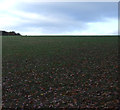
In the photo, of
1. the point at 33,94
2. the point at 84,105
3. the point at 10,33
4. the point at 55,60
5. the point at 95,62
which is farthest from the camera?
the point at 10,33

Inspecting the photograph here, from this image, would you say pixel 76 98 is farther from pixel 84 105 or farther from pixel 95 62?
pixel 95 62

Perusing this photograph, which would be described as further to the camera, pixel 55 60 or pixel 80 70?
pixel 55 60

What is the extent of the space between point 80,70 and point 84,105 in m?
8.78

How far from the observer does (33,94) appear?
1630cm

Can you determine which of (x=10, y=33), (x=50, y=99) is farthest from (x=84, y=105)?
(x=10, y=33)

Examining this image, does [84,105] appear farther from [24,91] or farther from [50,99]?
[24,91]

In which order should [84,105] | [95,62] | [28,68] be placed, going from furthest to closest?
[95,62], [28,68], [84,105]

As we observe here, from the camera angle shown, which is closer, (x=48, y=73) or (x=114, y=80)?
(x=114, y=80)

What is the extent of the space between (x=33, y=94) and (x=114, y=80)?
7030mm

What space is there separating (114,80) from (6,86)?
903 centimetres

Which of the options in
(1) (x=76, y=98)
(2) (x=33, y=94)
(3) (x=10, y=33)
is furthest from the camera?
(3) (x=10, y=33)

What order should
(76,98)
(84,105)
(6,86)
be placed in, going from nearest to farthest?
1. (84,105)
2. (76,98)
3. (6,86)

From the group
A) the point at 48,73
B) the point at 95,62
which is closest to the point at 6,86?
the point at 48,73

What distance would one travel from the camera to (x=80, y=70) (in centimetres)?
2250
